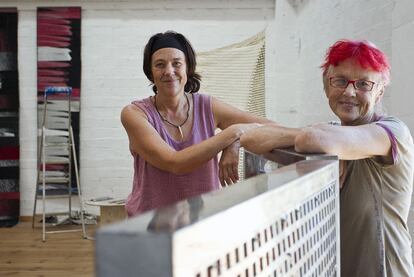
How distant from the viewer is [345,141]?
3.11ft

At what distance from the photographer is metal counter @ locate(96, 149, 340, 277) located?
12.2 inches

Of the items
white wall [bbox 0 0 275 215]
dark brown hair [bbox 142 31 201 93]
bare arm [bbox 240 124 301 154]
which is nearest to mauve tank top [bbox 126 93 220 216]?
dark brown hair [bbox 142 31 201 93]

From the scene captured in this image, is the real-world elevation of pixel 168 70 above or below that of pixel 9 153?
above

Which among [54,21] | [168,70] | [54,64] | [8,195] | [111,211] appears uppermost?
[54,21]

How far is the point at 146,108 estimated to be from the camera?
70.6 inches

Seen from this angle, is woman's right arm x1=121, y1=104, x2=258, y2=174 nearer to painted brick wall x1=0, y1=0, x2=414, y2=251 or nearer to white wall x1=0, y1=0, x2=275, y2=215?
painted brick wall x1=0, y1=0, x2=414, y2=251

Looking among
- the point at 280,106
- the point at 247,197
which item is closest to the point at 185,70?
the point at 247,197

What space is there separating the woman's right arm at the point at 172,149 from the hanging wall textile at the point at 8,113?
15.4 feet

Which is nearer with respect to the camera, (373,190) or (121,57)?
(373,190)

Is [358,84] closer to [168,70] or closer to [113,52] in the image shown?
[168,70]

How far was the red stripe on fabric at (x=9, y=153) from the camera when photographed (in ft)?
19.6

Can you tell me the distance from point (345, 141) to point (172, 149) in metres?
0.77

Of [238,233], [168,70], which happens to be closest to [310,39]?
[168,70]

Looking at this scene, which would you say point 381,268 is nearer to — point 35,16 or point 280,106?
point 280,106
